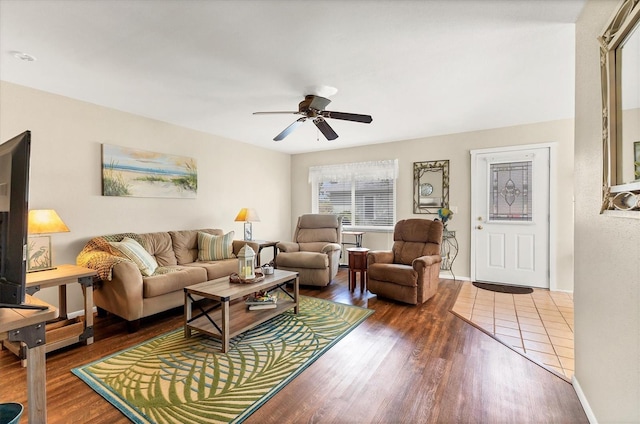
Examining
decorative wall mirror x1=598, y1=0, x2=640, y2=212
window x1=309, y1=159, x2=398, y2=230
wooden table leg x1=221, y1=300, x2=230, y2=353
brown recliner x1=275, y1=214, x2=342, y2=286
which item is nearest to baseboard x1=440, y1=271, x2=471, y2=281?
window x1=309, y1=159, x2=398, y2=230

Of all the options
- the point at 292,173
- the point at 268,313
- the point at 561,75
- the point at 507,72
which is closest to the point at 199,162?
the point at 292,173

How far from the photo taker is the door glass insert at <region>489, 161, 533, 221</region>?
4.30 m

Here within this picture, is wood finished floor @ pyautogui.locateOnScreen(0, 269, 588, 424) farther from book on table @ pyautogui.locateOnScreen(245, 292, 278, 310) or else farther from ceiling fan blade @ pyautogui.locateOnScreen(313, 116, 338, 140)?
ceiling fan blade @ pyautogui.locateOnScreen(313, 116, 338, 140)

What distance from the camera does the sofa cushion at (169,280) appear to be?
9.40 ft

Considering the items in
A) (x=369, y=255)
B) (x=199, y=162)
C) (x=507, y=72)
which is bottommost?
(x=369, y=255)

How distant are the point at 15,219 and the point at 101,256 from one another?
7.25 ft

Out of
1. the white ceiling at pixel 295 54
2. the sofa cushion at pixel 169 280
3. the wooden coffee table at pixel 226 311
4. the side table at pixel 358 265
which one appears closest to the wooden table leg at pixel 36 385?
the wooden coffee table at pixel 226 311

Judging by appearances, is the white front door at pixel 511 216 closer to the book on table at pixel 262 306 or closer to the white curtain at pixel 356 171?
the white curtain at pixel 356 171

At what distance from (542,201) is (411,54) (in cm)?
324

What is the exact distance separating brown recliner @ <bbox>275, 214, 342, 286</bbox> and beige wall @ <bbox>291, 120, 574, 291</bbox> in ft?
3.14

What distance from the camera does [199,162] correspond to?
4.57 metres

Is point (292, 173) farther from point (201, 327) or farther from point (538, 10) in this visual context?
point (538, 10)

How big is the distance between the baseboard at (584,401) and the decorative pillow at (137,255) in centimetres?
355

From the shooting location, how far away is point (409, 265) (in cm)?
398
